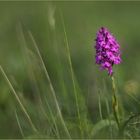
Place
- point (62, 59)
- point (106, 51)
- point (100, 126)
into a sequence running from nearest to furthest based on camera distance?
point (106, 51), point (100, 126), point (62, 59)

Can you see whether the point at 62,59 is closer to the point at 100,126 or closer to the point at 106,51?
the point at 100,126

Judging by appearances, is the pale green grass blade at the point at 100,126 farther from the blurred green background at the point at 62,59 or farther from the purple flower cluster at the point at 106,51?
the purple flower cluster at the point at 106,51

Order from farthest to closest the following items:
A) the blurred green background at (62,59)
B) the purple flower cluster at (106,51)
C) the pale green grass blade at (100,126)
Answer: the blurred green background at (62,59) < the pale green grass blade at (100,126) < the purple flower cluster at (106,51)

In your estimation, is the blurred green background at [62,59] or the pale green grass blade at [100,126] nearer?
the pale green grass blade at [100,126]

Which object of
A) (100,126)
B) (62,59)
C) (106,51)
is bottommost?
(62,59)

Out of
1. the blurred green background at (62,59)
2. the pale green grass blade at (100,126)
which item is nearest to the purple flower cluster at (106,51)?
the blurred green background at (62,59)

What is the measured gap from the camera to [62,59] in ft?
25.2

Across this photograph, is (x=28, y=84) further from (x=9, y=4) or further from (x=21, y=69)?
(x=9, y=4)

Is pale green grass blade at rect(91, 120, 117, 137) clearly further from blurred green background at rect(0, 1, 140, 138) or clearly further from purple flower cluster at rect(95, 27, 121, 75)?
purple flower cluster at rect(95, 27, 121, 75)

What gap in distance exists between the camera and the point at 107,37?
10.4ft

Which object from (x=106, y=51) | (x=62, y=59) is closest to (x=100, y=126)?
(x=106, y=51)

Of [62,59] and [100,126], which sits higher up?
[100,126]

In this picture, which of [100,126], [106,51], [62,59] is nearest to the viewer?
[106,51]

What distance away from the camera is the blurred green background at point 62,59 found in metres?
4.04
